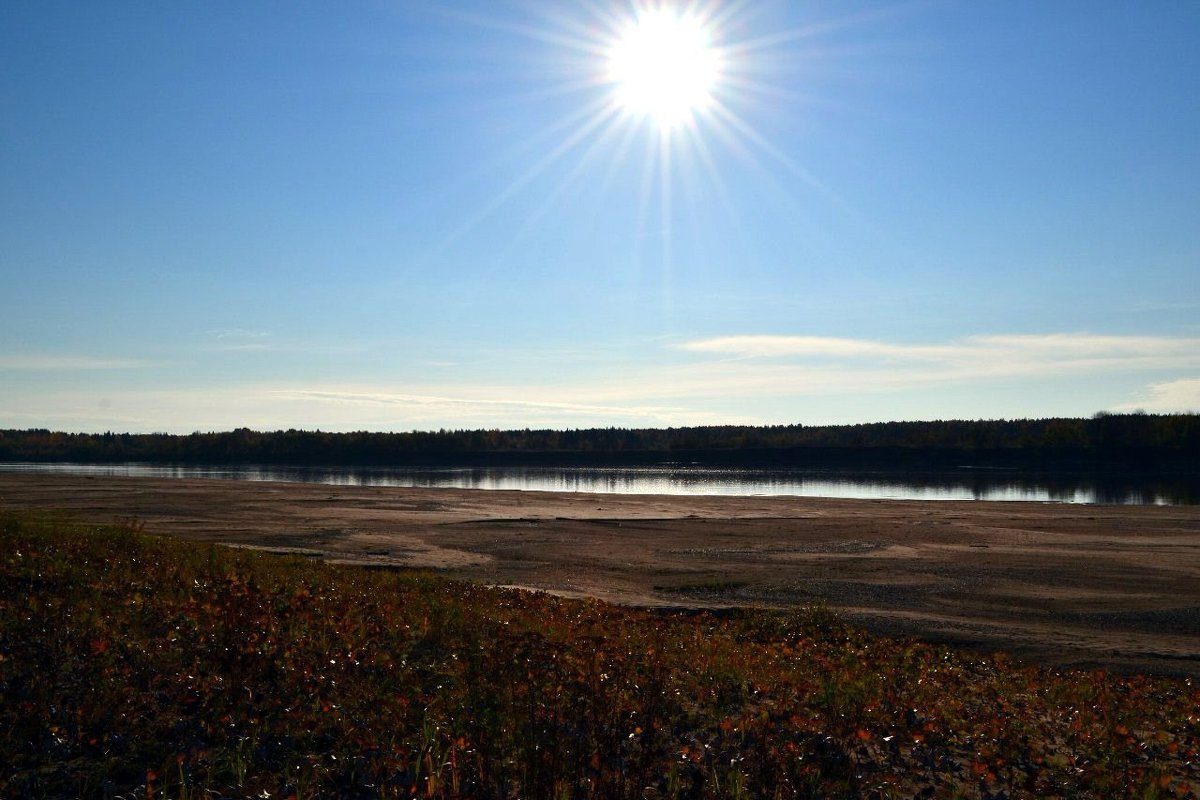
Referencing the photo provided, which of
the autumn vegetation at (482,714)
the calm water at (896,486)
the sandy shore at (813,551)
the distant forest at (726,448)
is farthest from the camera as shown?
the distant forest at (726,448)

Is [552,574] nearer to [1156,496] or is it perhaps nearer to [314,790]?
[314,790]

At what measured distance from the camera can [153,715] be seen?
23.1 feet

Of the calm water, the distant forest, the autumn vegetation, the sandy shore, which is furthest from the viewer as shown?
the distant forest

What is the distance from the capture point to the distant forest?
89.6 metres

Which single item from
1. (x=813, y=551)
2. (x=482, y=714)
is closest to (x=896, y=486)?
(x=813, y=551)

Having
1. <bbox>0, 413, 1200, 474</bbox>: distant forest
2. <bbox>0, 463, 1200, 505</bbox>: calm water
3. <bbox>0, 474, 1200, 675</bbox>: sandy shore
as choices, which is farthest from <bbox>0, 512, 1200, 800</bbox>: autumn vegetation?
<bbox>0, 413, 1200, 474</bbox>: distant forest

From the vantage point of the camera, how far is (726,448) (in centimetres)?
12544

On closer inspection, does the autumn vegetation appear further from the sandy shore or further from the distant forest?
the distant forest

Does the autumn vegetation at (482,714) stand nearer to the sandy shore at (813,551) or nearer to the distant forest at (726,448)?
the sandy shore at (813,551)

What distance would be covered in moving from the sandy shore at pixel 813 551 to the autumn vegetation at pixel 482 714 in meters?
5.35

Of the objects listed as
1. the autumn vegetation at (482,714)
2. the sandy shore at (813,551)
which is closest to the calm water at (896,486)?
the sandy shore at (813,551)

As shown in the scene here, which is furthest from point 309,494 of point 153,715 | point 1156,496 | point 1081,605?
point 1156,496

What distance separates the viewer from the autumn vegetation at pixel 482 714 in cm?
638

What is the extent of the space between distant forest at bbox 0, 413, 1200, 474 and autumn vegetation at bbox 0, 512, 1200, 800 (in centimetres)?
8741
